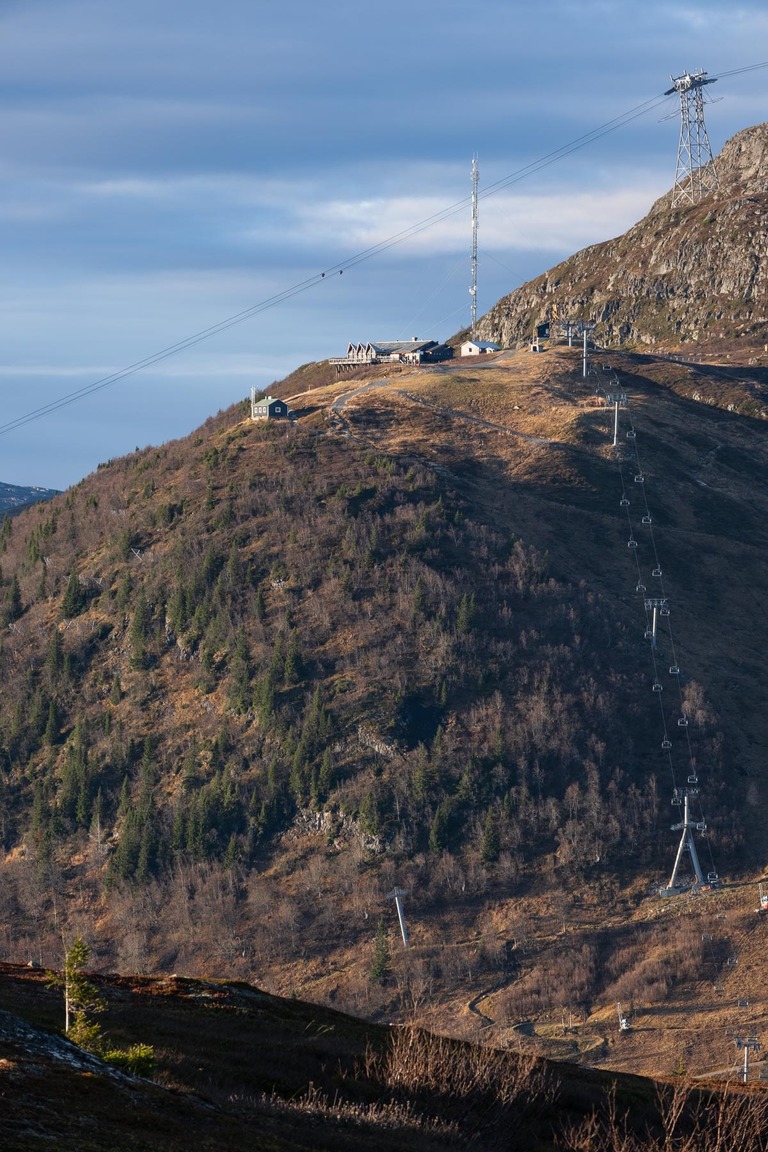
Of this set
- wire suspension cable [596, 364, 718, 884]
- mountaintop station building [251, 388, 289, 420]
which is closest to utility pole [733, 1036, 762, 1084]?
wire suspension cable [596, 364, 718, 884]

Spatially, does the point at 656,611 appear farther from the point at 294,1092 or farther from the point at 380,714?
the point at 294,1092

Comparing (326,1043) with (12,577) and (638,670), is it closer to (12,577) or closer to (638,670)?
(638,670)

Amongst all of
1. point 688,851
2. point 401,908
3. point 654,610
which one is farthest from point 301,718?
point 688,851

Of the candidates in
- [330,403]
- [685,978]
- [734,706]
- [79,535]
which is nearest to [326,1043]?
[685,978]

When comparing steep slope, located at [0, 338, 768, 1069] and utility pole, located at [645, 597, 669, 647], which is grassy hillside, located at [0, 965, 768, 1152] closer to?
steep slope, located at [0, 338, 768, 1069]

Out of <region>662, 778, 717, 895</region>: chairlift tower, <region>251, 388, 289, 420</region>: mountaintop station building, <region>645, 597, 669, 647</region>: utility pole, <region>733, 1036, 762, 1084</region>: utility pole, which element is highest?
<region>251, 388, 289, 420</region>: mountaintop station building

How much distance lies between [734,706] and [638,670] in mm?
10296

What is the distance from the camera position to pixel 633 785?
427 feet

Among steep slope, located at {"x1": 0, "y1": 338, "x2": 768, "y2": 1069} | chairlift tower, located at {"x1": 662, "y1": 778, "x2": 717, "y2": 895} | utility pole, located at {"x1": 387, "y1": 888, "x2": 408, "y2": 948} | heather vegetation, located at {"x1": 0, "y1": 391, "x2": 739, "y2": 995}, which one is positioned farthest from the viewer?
heather vegetation, located at {"x1": 0, "y1": 391, "x2": 739, "y2": 995}

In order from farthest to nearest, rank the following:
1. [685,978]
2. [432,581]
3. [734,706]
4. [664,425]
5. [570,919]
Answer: [664,425], [432,581], [734,706], [570,919], [685,978]

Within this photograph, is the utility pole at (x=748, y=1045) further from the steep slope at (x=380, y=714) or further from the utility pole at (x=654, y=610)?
the utility pole at (x=654, y=610)

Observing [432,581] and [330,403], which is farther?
[330,403]

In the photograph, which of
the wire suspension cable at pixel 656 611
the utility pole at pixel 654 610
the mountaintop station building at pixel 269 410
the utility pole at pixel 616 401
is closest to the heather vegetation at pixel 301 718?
the wire suspension cable at pixel 656 611

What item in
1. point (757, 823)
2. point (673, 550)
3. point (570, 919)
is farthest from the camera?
point (673, 550)
